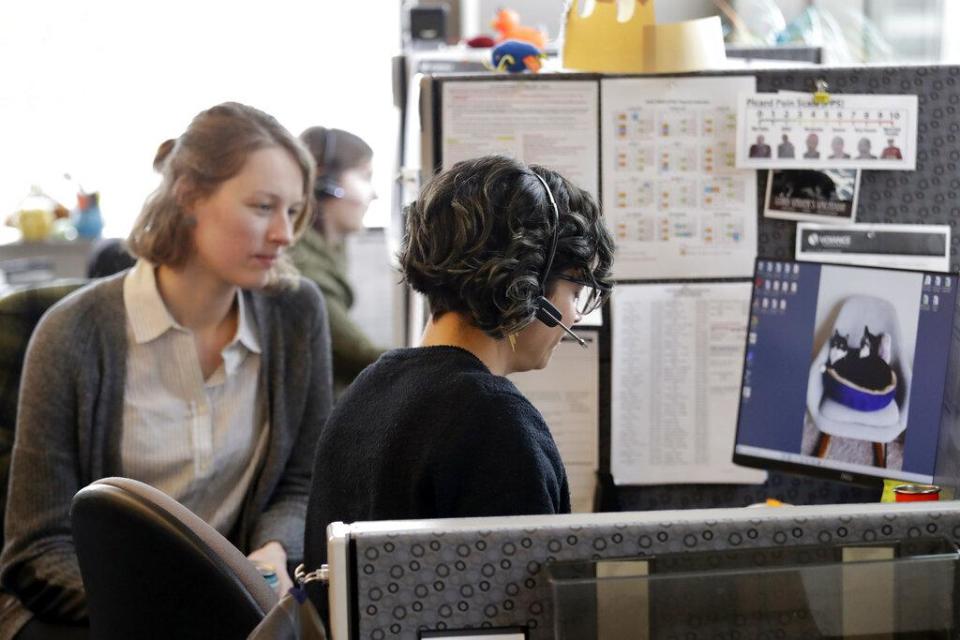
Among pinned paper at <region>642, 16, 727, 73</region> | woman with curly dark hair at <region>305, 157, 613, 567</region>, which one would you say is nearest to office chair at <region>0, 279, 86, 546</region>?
woman with curly dark hair at <region>305, 157, 613, 567</region>

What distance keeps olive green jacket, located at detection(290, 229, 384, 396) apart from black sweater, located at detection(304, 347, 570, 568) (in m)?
1.38

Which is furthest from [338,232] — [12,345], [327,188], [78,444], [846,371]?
[846,371]

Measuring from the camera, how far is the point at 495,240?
1.19 metres

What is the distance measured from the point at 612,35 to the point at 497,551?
115cm

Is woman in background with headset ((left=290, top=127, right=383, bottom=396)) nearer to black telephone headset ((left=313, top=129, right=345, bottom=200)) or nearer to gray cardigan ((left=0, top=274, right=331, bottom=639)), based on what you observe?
black telephone headset ((left=313, top=129, right=345, bottom=200))

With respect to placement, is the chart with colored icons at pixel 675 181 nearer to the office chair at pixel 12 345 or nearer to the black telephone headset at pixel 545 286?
the black telephone headset at pixel 545 286

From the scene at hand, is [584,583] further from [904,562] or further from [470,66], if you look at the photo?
[470,66]

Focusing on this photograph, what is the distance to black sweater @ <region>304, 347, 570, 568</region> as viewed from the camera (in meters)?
1.06

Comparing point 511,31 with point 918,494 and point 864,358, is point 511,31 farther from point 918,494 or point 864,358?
point 918,494

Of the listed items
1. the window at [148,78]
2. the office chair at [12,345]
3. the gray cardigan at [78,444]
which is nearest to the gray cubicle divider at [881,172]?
the gray cardigan at [78,444]

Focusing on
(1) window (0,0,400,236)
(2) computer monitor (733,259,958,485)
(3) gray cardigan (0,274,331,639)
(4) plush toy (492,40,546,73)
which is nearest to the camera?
(2) computer monitor (733,259,958,485)

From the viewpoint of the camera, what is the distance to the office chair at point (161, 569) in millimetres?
1108

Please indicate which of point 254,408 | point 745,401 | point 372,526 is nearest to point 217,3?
point 254,408

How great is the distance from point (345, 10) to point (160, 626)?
4.21 meters
